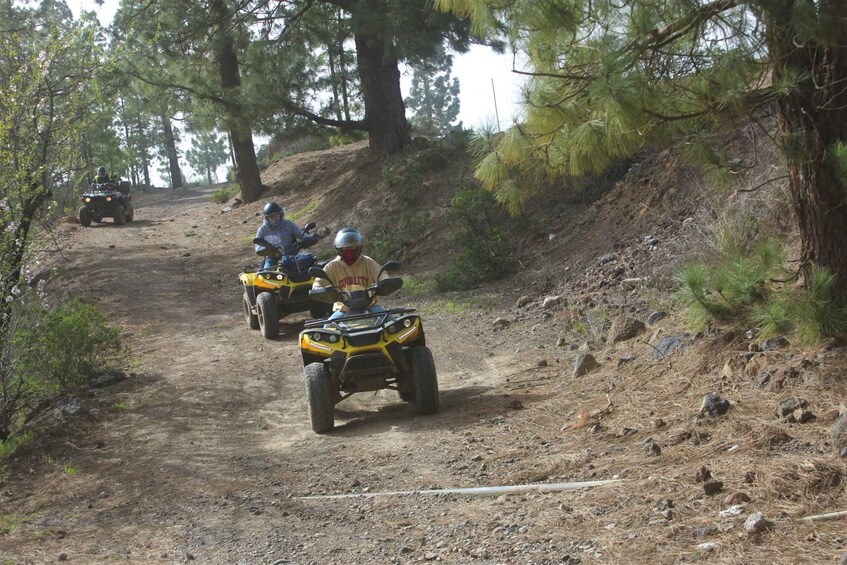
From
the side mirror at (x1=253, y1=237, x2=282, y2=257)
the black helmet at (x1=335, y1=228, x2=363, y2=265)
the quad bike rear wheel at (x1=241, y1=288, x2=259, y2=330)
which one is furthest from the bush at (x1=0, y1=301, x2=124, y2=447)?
the black helmet at (x1=335, y1=228, x2=363, y2=265)

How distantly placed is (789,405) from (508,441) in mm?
2075

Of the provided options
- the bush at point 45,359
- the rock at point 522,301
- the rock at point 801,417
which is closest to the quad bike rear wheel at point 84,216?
the bush at point 45,359

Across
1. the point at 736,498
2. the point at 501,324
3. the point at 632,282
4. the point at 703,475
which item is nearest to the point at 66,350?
the point at 501,324

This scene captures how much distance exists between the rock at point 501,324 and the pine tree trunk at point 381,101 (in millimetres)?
10513

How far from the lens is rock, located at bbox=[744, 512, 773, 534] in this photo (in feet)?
13.4

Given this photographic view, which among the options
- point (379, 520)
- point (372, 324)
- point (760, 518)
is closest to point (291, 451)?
point (372, 324)

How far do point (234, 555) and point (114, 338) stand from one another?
21.0ft

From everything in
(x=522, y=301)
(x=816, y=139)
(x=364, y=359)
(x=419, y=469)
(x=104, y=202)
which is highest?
(x=104, y=202)

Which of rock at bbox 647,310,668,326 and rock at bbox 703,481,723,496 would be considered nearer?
rock at bbox 703,481,723,496

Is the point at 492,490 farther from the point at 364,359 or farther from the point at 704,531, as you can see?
the point at 364,359

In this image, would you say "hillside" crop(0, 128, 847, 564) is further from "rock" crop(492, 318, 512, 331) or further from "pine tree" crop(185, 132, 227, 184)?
"pine tree" crop(185, 132, 227, 184)

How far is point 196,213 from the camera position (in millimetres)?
31406

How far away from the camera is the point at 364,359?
7477 mm

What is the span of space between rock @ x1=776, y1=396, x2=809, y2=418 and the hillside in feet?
0.05
